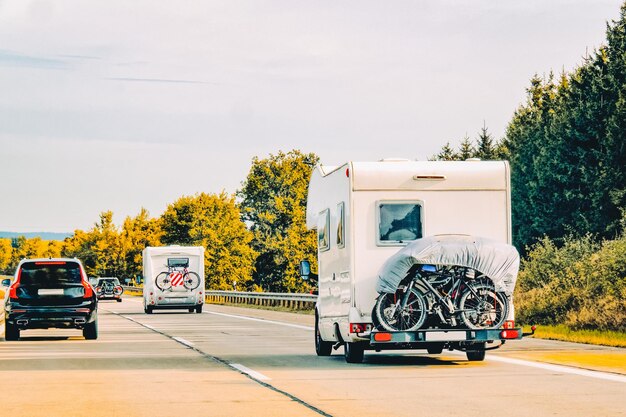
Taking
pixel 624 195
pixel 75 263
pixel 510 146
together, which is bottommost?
pixel 75 263

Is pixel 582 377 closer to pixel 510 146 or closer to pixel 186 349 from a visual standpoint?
pixel 186 349

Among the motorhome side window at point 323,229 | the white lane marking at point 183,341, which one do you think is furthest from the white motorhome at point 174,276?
the motorhome side window at point 323,229

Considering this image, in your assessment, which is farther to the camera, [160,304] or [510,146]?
[510,146]

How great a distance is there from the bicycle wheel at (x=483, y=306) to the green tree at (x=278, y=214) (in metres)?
89.0

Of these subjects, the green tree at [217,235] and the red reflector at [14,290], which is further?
the green tree at [217,235]

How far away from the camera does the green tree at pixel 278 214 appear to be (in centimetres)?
10756

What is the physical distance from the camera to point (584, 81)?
57.2 m

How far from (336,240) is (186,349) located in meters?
5.87

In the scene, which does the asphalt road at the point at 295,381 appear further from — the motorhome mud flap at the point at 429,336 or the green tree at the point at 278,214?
the green tree at the point at 278,214

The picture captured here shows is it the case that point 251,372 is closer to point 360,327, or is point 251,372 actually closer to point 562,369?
point 360,327

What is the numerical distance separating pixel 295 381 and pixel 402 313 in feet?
7.10

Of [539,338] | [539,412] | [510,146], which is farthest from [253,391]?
[510,146]

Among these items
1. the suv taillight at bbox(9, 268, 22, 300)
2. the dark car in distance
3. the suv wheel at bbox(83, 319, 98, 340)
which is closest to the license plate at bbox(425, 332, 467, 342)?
the suv wheel at bbox(83, 319, 98, 340)

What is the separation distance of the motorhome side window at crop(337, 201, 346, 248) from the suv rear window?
31.1ft
